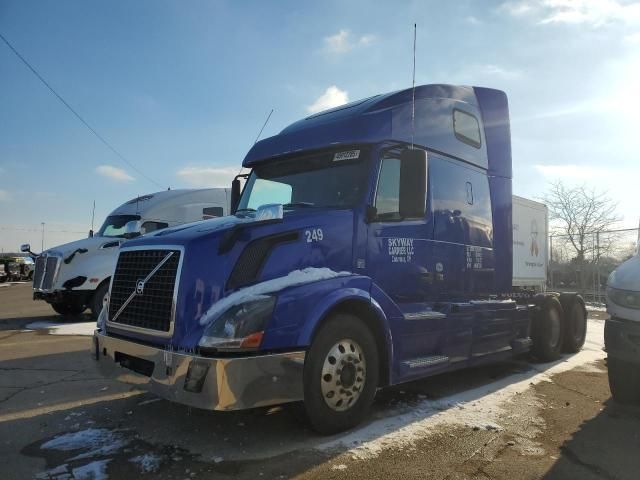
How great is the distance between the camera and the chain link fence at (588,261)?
1675 cm

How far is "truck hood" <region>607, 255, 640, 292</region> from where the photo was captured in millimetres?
4844

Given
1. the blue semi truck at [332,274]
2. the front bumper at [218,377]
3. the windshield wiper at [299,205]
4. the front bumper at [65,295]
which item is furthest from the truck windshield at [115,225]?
the front bumper at [218,377]

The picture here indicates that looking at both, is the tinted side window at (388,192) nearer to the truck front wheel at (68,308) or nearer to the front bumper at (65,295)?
the front bumper at (65,295)

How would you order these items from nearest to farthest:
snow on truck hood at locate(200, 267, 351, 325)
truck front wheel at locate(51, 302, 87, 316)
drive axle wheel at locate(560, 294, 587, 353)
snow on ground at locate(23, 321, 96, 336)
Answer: snow on truck hood at locate(200, 267, 351, 325) < drive axle wheel at locate(560, 294, 587, 353) < snow on ground at locate(23, 321, 96, 336) < truck front wheel at locate(51, 302, 87, 316)

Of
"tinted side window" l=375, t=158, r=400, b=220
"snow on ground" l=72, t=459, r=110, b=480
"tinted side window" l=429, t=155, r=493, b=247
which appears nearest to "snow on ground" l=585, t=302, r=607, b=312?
"tinted side window" l=429, t=155, r=493, b=247

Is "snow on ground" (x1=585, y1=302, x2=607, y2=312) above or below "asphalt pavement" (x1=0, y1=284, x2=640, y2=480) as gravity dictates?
above

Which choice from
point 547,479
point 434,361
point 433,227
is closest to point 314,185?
point 433,227

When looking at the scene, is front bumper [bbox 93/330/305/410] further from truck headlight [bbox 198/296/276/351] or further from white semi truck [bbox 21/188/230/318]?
white semi truck [bbox 21/188/230/318]

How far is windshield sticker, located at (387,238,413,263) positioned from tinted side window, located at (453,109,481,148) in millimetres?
1809

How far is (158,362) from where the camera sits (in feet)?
12.2

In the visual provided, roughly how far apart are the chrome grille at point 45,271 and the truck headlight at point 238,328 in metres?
9.40

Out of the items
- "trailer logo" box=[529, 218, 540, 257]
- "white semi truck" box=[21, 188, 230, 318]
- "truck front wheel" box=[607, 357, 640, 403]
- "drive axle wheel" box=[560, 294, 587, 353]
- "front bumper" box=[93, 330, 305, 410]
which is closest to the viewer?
"front bumper" box=[93, 330, 305, 410]

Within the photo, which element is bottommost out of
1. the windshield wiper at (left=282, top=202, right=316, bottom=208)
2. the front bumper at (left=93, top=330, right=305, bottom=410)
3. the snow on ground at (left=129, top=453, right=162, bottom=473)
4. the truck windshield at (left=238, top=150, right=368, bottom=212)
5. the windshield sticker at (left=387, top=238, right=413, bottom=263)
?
the snow on ground at (left=129, top=453, right=162, bottom=473)

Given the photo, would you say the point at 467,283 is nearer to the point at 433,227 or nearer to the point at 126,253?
the point at 433,227
